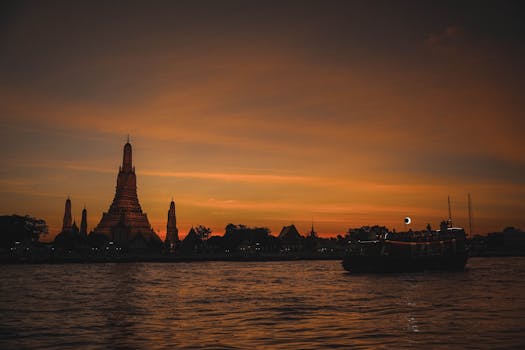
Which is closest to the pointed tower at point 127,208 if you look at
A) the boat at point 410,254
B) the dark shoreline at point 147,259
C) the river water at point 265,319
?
the dark shoreline at point 147,259

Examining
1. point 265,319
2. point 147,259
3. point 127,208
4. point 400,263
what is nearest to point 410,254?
point 400,263

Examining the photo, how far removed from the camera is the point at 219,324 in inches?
1182

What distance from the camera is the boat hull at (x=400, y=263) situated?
82.8m

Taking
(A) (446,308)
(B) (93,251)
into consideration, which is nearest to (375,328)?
(A) (446,308)

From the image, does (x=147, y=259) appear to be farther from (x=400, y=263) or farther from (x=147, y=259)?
(x=400, y=263)

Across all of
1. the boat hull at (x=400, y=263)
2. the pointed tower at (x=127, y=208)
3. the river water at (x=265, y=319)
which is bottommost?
the river water at (x=265, y=319)

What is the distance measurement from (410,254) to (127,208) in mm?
124802

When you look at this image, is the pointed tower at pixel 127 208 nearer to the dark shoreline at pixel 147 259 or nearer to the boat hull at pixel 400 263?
the dark shoreline at pixel 147 259

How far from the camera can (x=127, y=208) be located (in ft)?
631

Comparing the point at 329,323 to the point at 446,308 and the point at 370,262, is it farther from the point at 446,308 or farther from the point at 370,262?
the point at 370,262

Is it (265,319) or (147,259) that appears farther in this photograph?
(147,259)

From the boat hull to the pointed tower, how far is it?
380ft

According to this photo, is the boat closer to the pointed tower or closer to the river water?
the river water

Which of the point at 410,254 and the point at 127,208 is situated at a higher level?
the point at 127,208
